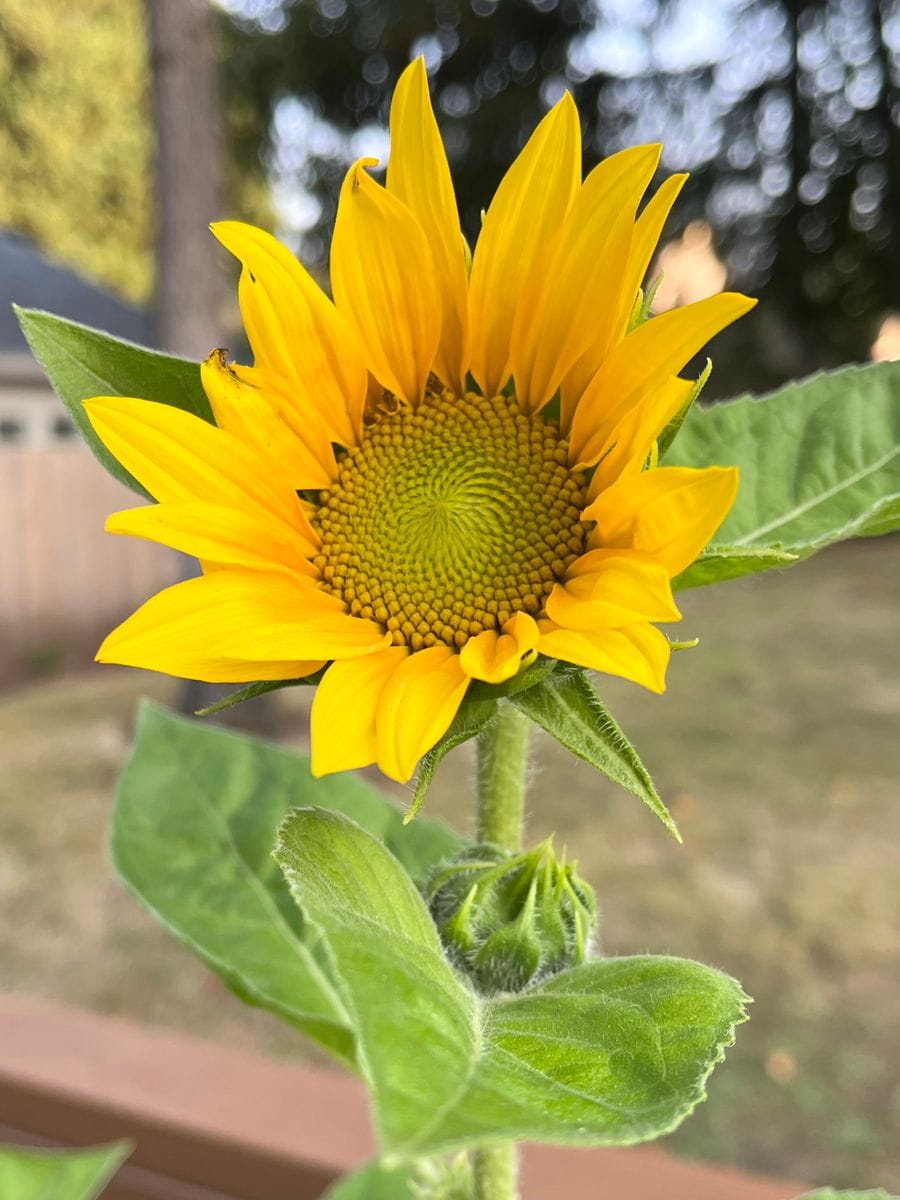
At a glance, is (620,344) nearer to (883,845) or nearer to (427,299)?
(427,299)

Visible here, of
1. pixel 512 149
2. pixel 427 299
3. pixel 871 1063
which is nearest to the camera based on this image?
pixel 427 299

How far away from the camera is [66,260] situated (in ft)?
41.2

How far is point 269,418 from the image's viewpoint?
0.45 metres

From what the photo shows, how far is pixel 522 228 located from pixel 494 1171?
0.41m

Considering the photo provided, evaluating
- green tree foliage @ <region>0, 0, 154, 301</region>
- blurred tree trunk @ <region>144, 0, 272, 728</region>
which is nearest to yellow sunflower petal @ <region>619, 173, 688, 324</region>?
blurred tree trunk @ <region>144, 0, 272, 728</region>

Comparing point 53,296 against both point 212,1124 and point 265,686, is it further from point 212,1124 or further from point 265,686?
point 265,686

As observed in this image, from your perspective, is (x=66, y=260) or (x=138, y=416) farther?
(x=66, y=260)

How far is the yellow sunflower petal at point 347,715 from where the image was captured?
370mm

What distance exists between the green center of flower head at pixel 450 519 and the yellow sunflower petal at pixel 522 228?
0.04 metres

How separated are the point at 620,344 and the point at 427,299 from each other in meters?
0.10

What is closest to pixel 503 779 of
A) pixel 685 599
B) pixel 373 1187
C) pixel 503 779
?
pixel 503 779

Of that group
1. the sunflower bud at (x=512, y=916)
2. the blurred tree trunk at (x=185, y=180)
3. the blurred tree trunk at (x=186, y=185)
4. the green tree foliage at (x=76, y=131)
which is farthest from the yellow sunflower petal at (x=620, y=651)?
the green tree foliage at (x=76, y=131)

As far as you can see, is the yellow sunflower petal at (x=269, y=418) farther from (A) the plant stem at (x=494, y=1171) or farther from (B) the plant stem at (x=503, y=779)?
(A) the plant stem at (x=494, y=1171)

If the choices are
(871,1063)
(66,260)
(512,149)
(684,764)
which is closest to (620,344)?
(871,1063)
